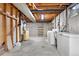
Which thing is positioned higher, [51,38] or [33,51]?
[51,38]

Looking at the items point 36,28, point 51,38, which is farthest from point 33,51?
point 36,28

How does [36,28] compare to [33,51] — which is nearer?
[33,51]

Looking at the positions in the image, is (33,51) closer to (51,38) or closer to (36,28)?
(51,38)

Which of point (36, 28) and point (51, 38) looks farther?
point (36, 28)

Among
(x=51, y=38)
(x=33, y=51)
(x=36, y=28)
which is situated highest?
(x=36, y=28)

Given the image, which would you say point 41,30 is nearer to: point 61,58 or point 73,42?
point 73,42

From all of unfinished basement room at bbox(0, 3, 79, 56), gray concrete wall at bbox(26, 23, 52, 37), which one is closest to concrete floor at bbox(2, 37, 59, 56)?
unfinished basement room at bbox(0, 3, 79, 56)

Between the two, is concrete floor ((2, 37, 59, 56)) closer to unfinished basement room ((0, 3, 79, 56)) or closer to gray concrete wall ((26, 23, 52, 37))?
unfinished basement room ((0, 3, 79, 56))

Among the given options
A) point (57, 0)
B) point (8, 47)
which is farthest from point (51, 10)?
point (57, 0)

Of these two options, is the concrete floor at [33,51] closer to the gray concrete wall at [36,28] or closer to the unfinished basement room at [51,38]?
the unfinished basement room at [51,38]

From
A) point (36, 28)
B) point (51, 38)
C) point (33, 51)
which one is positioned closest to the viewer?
point (33, 51)

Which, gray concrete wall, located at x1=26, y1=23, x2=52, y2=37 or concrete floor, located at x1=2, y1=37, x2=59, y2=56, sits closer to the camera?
concrete floor, located at x1=2, y1=37, x2=59, y2=56

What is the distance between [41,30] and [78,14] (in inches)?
521

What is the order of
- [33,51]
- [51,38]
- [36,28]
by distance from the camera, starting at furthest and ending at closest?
[36,28] → [51,38] → [33,51]
